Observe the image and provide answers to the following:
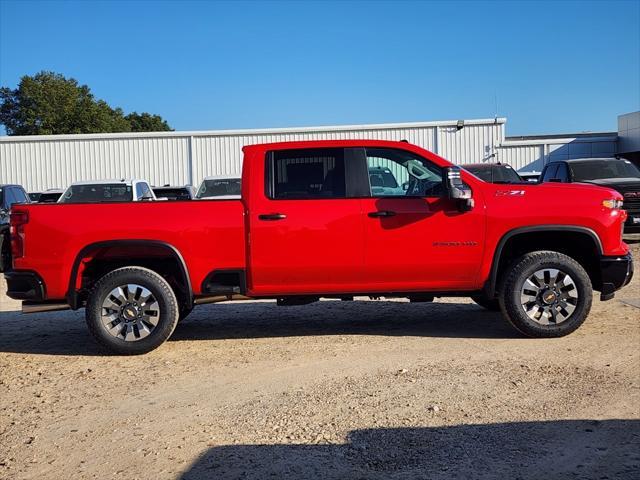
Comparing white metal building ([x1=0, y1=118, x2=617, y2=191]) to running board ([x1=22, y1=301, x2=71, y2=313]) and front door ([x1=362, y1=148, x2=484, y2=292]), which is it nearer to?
front door ([x1=362, y1=148, x2=484, y2=292])

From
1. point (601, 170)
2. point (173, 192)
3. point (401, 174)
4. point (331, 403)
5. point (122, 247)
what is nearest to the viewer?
point (331, 403)

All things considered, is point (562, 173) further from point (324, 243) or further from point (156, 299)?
point (156, 299)

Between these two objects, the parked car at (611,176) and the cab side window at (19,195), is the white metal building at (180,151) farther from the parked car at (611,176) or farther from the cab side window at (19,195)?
the cab side window at (19,195)

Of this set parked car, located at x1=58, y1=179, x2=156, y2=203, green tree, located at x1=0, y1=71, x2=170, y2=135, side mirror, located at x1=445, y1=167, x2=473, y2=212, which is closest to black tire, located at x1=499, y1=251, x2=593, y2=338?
side mirror, located at x1=445, y1=167, x2=473, y2=212

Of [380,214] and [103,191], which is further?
[103,191]

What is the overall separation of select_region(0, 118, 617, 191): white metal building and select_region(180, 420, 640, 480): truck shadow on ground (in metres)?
23.8

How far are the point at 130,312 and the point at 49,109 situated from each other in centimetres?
4554

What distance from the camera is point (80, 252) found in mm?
6086

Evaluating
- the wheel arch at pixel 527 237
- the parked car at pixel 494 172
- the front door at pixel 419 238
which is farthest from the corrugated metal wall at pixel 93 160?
the wheel arch at pixel 527 237

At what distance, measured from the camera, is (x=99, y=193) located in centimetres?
1445

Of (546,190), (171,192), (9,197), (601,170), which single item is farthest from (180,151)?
(546,190)

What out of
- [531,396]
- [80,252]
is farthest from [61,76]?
[531,396]

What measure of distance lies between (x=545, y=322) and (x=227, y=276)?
3.26m

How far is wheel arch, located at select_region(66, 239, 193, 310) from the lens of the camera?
6.08 m
